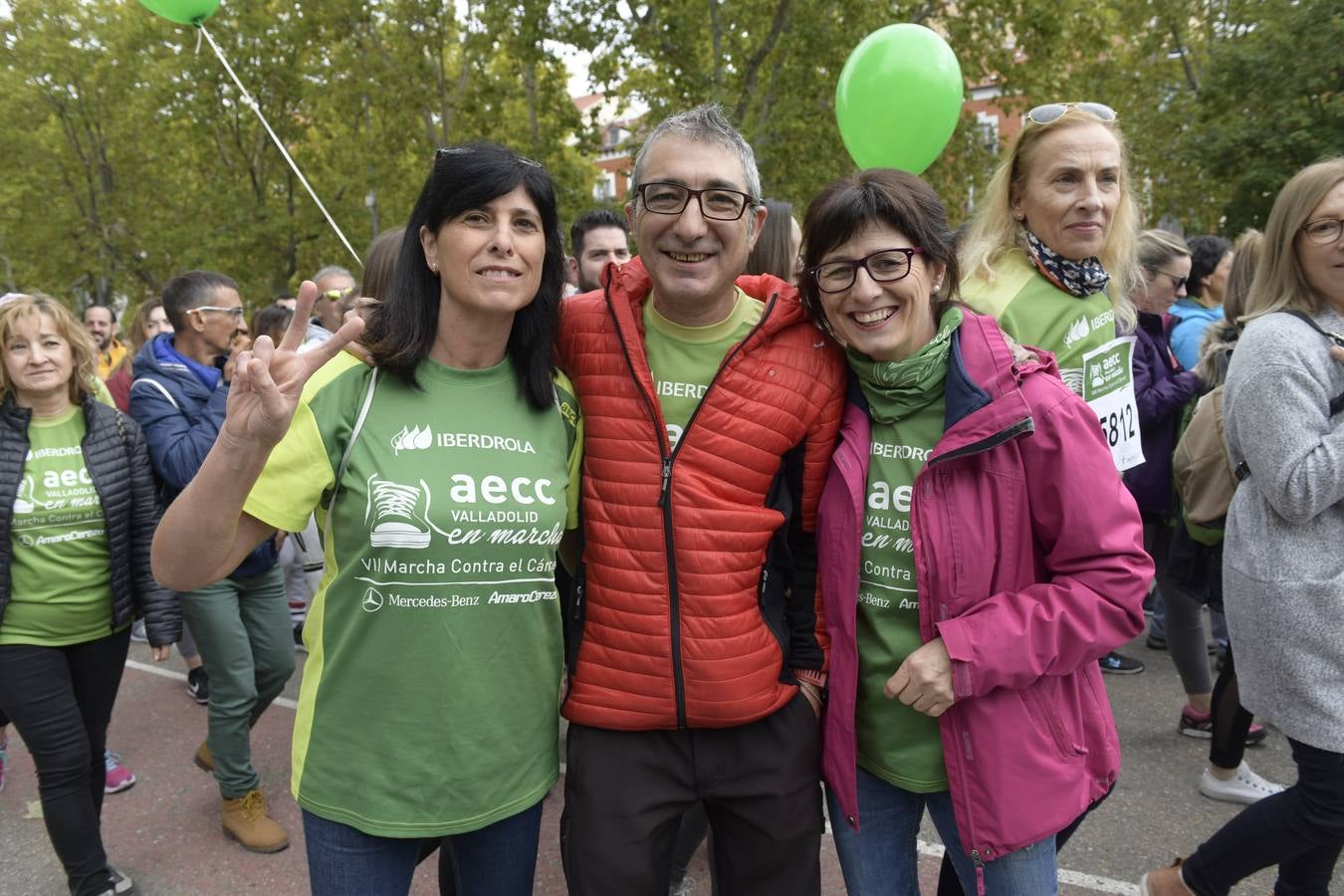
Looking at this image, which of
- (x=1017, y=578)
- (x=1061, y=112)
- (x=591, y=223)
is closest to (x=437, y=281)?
(x=1017, y=578)

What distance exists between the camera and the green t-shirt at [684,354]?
74.7 inches

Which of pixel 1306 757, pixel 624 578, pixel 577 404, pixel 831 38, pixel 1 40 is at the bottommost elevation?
pixel 1306 757

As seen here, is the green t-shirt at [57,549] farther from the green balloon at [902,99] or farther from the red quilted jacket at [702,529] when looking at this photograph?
the green balloon at [902,99]

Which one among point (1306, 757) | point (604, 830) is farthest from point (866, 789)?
point (1306, 757)

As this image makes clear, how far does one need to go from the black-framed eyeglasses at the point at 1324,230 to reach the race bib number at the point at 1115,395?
488 mm

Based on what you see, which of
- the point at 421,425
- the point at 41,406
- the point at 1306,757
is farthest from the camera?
the point at 41,406

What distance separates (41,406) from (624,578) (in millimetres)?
2449

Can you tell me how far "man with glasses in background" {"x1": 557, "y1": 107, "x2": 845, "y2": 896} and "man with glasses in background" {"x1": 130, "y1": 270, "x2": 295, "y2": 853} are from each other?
2136mm

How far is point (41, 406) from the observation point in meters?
3.01

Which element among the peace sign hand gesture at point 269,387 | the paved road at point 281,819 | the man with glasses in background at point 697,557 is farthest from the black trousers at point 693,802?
the paved road at point 281,819

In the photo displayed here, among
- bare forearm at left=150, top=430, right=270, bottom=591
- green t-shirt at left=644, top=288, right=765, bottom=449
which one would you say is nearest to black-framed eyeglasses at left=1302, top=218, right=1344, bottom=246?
green t-shirt at left=644, top=288, right=765, bottom=449

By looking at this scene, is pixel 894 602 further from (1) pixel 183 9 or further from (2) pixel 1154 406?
(1) pixel 183 9

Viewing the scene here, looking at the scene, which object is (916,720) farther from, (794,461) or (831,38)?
(831,38)

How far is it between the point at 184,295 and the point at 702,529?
→ 3.10 meters
